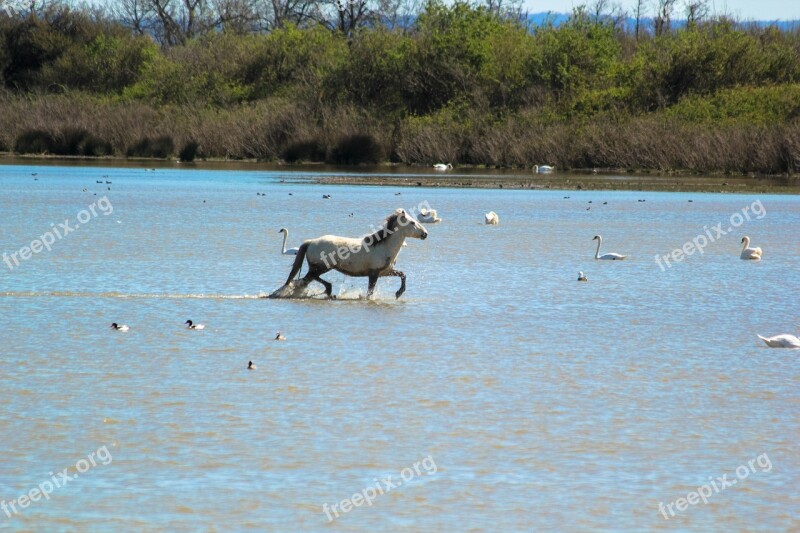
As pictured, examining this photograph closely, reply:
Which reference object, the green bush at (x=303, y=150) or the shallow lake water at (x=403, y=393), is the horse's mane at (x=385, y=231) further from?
the green bush at (x=303, y=150)

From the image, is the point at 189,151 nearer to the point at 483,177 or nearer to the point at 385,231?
the point at 483,177

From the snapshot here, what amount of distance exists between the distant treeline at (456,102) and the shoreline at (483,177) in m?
0.90

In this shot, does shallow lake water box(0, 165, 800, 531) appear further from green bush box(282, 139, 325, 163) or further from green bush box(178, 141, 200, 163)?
green bush box(178, 141, 200, 163)

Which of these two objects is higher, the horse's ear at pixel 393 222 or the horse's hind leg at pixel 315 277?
the horse's ear at pixel 393 222

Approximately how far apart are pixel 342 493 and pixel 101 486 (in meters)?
1.28

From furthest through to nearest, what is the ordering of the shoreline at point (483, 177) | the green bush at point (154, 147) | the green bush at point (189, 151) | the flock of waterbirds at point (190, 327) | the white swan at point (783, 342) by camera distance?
the green bush at point (154, 147) → the green bush at point (189, 151) → the shoreline at point (483, 177) → the flock of waterbirds at point (190, 327) → the white swan at point (783, 342)


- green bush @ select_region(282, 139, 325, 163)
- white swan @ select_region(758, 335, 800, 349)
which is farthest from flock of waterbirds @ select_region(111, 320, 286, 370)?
green bush @ select_region(282, 139, 325, 163)

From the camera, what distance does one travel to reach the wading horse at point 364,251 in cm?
1511

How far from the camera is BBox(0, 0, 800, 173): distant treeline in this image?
50688mm

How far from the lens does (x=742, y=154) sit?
4719cm

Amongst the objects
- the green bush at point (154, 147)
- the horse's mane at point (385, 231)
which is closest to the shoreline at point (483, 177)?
the green bush at point (154, 147)

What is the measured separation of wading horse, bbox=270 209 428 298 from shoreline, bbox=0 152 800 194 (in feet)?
77.1

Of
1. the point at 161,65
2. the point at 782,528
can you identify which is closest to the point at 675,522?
the point at 782,528

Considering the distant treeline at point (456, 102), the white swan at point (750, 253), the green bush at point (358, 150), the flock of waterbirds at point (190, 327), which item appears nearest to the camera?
the flock of waterbirds at point (190, 327)
